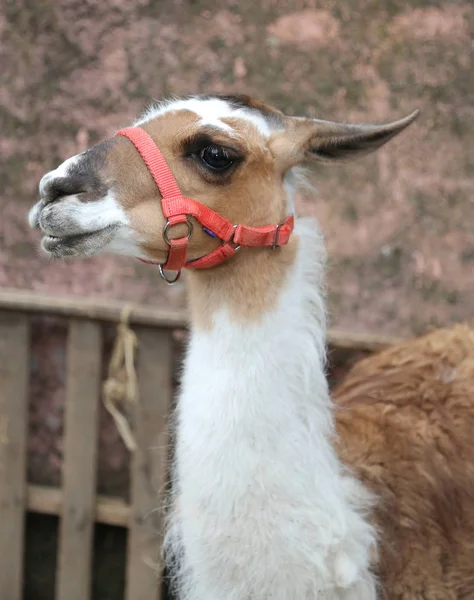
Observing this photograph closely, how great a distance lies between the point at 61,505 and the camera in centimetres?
340

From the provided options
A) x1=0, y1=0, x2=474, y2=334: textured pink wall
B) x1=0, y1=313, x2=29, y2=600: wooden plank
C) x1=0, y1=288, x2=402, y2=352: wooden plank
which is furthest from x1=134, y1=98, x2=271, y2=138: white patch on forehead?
x1=0, y1=313, x2=29, y2=600: wooden plank

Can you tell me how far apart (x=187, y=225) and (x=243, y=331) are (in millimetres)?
325

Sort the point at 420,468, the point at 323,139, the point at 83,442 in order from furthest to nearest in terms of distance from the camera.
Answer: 1. the point at 83,442
2. the point at 420,468
3. the point at 323,139

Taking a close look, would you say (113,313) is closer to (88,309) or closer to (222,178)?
(88,309)

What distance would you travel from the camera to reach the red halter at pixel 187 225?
185 centimetres

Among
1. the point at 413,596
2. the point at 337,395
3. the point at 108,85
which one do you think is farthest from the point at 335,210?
the point at 413,596

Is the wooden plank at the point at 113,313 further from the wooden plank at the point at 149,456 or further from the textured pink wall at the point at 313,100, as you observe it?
the textured pink wall at the point at 313,100

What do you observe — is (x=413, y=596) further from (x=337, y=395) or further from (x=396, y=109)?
(x=396, y=109)

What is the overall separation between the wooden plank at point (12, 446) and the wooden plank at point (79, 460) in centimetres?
23

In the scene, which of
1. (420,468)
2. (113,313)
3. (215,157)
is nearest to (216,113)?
(215,157)

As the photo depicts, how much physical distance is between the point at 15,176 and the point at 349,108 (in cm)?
173

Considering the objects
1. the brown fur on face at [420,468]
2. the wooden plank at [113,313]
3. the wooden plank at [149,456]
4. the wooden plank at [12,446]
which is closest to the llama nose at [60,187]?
the brown fur on face at [420,468]

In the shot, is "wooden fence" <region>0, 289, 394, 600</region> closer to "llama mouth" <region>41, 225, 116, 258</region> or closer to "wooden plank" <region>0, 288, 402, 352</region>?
"wooden plank" <region>0, 288, 402, 352</region>

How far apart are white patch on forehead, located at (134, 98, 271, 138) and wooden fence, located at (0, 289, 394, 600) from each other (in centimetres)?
129
